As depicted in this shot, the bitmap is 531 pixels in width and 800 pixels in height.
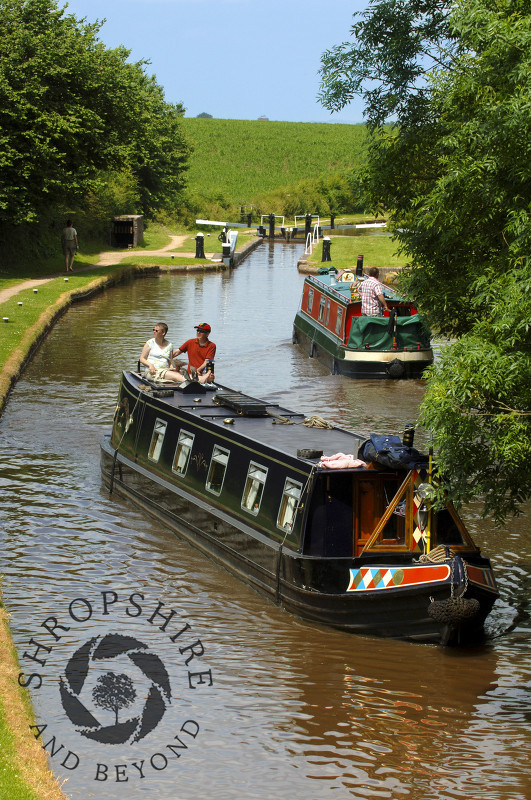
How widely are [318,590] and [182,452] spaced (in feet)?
10.9

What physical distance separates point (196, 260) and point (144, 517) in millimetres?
29702

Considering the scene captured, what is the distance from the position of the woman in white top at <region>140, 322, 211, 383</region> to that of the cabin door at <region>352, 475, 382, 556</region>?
4.95 m

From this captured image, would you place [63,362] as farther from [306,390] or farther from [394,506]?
[394,506]

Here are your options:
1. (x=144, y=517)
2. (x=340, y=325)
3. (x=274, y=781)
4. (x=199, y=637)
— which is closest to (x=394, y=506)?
(x=199, y=637)

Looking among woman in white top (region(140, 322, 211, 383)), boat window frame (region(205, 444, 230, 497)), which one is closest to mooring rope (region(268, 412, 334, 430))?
boat window frame (region(205, 444, 230, 497))

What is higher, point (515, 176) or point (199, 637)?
point (515, 176)

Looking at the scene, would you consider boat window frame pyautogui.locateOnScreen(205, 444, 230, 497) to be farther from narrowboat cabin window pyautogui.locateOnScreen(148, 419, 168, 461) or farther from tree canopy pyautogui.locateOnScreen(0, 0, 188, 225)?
tree canopy pyautogui.locateOnScreen(0, 0, 188, 225)

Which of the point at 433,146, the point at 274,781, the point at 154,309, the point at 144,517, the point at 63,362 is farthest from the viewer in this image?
the point at 154,309

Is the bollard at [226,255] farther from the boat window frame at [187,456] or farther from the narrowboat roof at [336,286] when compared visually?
the boat window frame at [187,456]

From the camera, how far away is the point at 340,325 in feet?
74.0

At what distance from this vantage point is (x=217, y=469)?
37.8 ft

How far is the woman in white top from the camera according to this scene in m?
14.3

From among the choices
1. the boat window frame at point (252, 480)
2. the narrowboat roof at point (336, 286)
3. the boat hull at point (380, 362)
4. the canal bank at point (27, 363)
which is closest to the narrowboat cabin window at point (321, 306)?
the narrowboat roof at point (336, 286)

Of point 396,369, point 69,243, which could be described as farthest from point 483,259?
point 69,243
